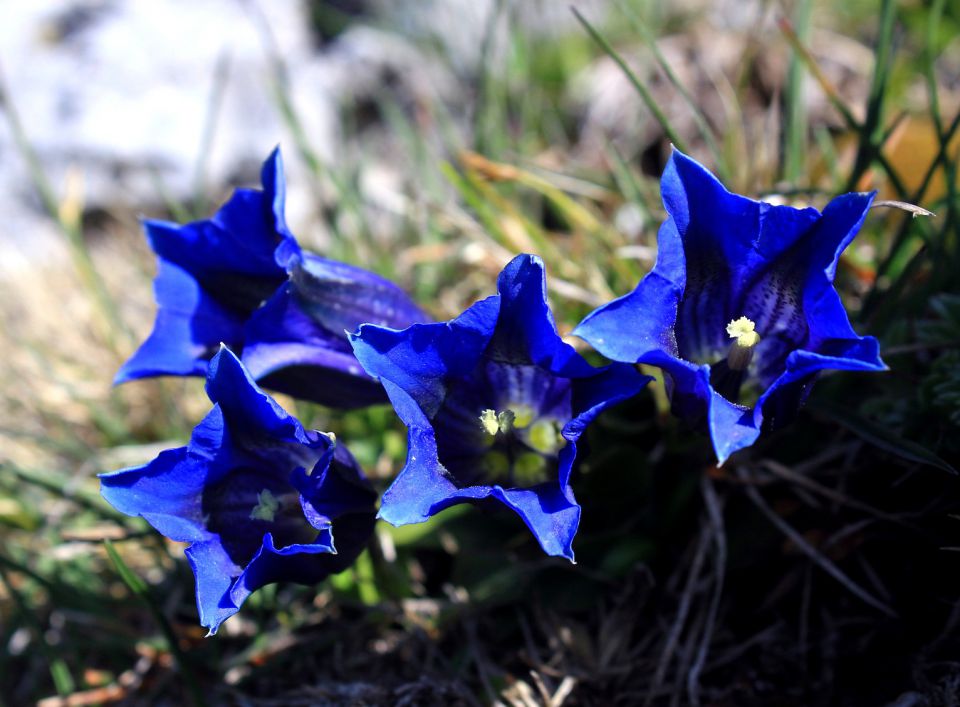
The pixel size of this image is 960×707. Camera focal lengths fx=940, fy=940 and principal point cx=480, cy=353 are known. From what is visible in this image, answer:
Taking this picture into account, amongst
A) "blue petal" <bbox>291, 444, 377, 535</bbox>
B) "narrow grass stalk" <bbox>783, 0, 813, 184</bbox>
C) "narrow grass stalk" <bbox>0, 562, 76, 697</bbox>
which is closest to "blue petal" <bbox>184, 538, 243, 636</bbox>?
"blue petal" <bbox>291, 444, 377, 535</bbox>

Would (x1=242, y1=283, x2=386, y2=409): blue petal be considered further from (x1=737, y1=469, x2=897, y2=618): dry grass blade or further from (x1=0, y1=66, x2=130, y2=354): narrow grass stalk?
(x1=0, y1=66, x2=130, y2=354): narrow grass stalk

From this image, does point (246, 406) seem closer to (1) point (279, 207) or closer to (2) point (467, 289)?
(1) point (279, 207)

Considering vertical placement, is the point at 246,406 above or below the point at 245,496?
above

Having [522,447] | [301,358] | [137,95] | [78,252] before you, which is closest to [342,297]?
[301,358]

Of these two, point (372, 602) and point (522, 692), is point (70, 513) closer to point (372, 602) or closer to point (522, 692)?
point (372, 602)

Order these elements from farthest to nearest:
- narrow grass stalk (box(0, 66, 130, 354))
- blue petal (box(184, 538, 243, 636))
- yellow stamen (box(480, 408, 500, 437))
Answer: narrow grass stalk (box(0, 66, 130, 354)), yellow stamen (box(480, 408, 500, 437)), blue petal (box(184, 538, 243, 636))

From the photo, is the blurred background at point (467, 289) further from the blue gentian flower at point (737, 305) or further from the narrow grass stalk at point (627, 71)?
the blue gentian flower at point (737, 305)

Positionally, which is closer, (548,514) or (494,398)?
(548,514)
